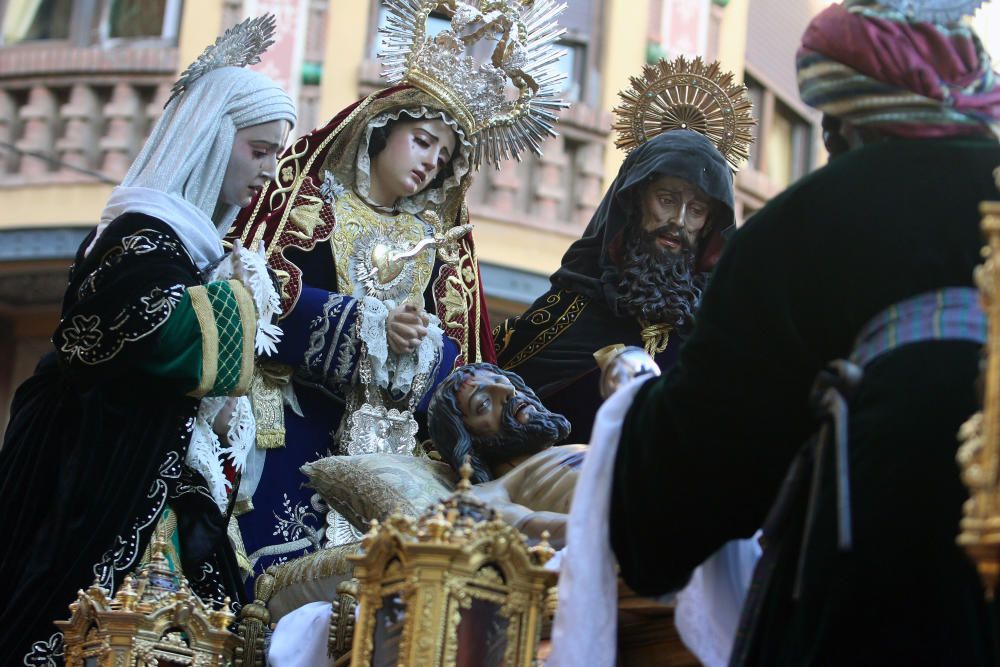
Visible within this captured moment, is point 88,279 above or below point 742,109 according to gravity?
below

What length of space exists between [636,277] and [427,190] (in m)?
0.80

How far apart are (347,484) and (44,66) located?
27.7 ft

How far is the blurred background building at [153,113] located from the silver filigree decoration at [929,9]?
928 centimetres

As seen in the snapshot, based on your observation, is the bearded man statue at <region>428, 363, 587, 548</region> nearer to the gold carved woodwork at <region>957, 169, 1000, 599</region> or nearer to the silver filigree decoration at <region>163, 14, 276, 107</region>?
the silver filigree decoration at <region>163, 14, 276, 107</region>

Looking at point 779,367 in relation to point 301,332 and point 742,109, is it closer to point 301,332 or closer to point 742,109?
point 301,332

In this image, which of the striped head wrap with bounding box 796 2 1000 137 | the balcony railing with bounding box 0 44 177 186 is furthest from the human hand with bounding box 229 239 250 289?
the balcony railing with bounding box 0 44 177 186

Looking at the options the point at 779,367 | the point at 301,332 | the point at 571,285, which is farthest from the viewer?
the point at 571,285

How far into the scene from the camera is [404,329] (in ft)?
18.9

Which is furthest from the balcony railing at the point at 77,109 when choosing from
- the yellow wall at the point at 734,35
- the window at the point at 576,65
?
the yellow wall at the point at 734,35

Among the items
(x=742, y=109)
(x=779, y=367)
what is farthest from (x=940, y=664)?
(x=742, y=109)

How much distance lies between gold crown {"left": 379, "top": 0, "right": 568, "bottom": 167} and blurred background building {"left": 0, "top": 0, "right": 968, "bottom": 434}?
584 centimetres

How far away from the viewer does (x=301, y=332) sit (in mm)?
5742

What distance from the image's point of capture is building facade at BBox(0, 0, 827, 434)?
40.4 feet

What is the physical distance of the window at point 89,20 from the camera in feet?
42.4
